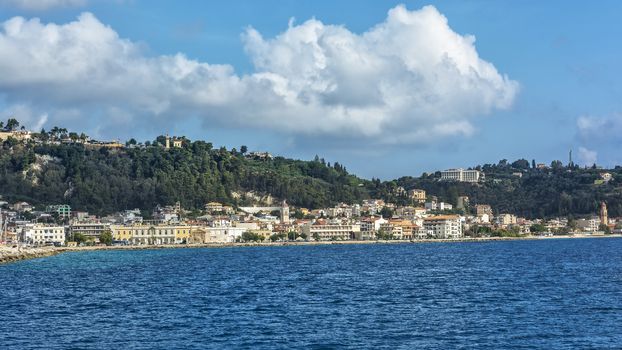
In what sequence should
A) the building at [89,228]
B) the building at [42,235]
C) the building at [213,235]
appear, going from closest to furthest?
the building at [42,235], the building at [89,228], the building at [213,235]

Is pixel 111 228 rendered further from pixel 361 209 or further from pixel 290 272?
pixel 290 272

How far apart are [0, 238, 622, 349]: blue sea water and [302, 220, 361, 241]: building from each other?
8855 cm

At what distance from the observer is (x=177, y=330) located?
3422 centimetres

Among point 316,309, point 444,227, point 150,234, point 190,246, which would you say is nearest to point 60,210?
point 150,234

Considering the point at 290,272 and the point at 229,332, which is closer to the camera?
the point at 229,332

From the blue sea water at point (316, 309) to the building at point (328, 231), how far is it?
8855 cm

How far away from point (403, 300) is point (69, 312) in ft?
47.5

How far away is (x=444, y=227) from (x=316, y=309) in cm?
12924

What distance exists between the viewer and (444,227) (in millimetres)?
167500

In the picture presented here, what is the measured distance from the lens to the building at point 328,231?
155 meters

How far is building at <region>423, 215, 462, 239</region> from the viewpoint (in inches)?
6550

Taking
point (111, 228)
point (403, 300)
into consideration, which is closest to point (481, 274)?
point (403, 300)

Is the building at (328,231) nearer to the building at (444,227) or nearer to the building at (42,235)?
the building at (444,227)

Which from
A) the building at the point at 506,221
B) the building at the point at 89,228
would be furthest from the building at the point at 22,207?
the building at the point at 506,221
